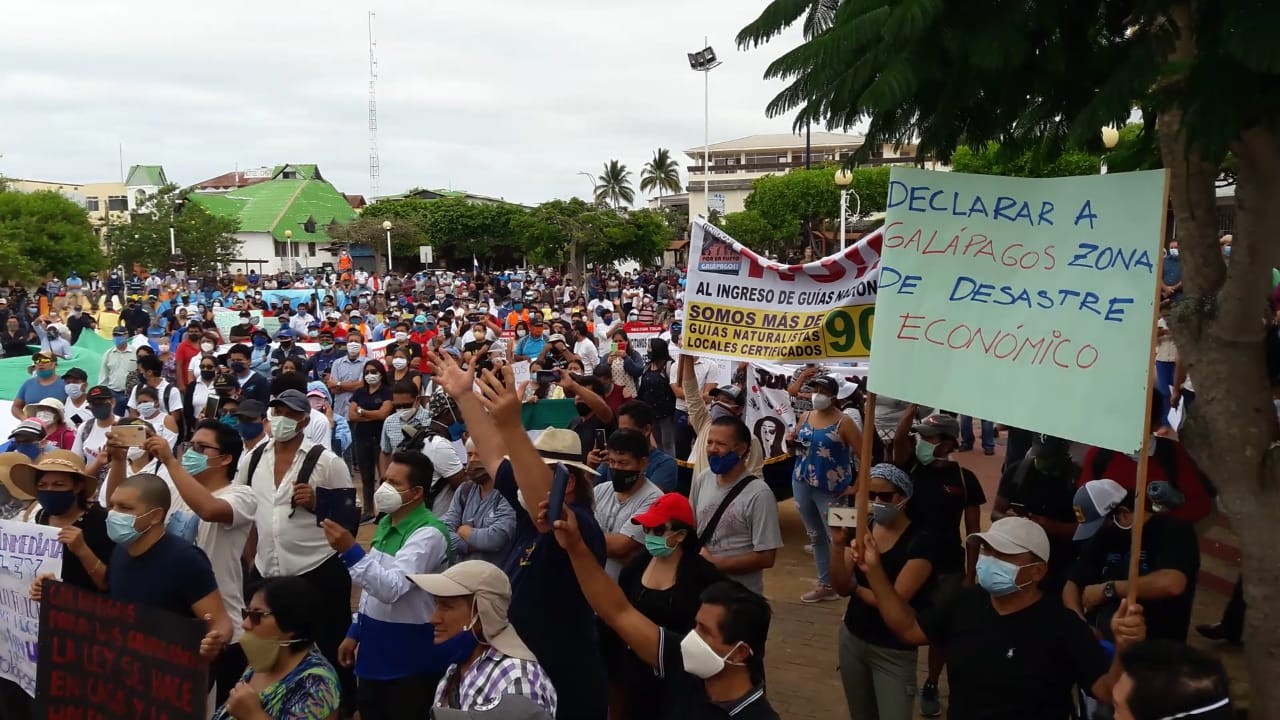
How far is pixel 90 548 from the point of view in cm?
508

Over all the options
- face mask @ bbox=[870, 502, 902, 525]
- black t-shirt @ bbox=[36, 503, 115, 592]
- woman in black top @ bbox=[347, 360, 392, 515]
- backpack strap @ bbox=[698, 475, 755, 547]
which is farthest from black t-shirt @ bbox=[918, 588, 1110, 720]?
woman in black top @ bbox=[347, 360, 392, 515]

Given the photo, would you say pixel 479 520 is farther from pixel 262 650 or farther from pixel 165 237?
pixel 165 237

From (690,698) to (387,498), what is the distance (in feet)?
6.61

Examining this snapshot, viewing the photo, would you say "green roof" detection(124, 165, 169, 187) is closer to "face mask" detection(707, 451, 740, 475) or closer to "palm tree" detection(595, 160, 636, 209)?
"palm tree" detection(595, 160, 636, 209)

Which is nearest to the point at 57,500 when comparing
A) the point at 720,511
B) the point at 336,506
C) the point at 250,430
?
the point at 336,506

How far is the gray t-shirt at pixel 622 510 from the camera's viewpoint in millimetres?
5117

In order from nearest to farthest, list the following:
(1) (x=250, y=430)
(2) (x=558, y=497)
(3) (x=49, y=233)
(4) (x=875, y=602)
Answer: (2) (x=558, y=497) < (4) (x=875, y=602) < (1) (x=250, y=430) < (3) (x=49, y=233)

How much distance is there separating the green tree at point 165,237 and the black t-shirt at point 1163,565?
55401 millimetres

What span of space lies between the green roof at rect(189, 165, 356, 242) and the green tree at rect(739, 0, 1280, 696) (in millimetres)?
77255

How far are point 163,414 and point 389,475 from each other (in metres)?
5.46

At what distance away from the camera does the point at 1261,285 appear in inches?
162

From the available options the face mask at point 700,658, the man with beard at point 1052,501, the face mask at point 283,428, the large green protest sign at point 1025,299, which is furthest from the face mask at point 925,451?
the face mask at point 283,428

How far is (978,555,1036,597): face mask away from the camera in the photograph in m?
3.77

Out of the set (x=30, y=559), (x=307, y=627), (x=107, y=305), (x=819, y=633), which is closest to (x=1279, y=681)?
(x=819, y=633)
